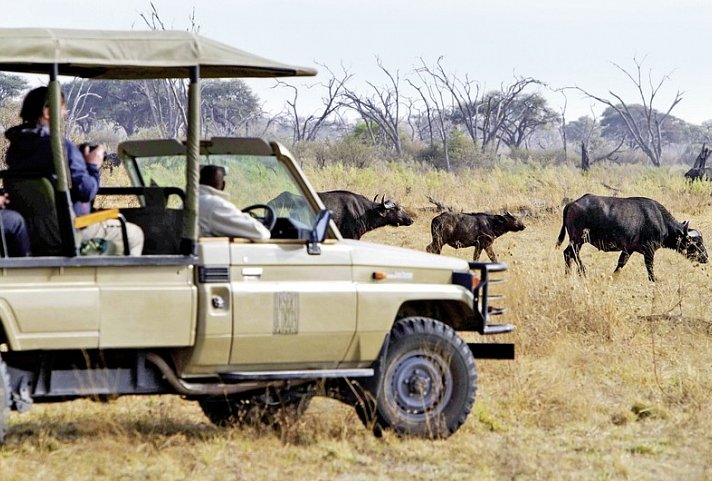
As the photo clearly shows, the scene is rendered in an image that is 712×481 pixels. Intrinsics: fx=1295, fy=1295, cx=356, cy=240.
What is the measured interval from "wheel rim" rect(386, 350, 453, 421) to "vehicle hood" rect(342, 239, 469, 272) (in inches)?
19.1

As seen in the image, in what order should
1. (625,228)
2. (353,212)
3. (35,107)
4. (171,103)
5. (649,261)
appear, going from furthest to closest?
(171,103) < (353,212) < (625,228) < (649,261) < (35,107)

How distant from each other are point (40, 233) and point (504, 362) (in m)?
4.18

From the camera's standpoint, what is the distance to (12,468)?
6.29 metres

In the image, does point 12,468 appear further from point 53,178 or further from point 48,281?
point 53,178

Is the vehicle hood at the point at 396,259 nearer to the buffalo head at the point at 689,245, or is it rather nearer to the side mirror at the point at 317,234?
the side mirror at the point at 317,234

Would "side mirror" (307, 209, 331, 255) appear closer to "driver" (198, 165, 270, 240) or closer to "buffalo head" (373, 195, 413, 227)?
"driver" (198, 165, 270, 240)

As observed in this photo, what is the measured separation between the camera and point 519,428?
25.3 feet

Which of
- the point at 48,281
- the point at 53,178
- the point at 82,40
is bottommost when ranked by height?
the point at 48,281

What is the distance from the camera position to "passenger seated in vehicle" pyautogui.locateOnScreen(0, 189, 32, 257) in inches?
247

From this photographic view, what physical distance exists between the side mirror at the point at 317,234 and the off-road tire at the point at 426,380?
2.30 feet

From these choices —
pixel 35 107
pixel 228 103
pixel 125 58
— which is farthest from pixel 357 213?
pixel 228 103

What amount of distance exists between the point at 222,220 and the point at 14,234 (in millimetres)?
1071

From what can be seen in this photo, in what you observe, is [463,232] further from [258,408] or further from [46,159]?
[46,159]

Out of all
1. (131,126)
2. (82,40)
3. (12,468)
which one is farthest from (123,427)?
(131,126)
